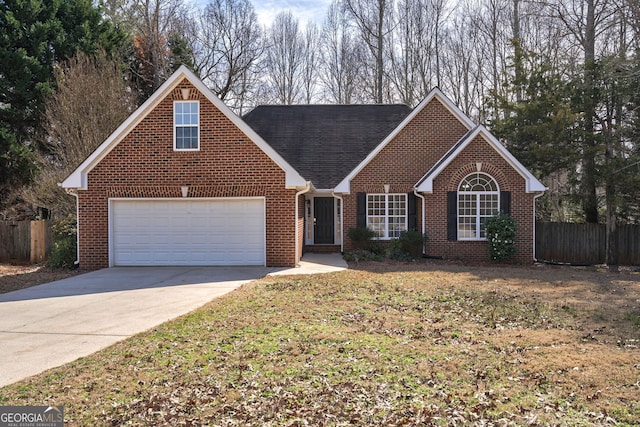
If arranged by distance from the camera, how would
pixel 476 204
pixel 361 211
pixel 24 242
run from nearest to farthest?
pixel 476 204
pixel 361 211
pixel 24 242

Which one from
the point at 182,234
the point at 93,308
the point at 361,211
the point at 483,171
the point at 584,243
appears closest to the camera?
the point at 93,308

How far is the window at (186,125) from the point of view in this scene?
1471 cm

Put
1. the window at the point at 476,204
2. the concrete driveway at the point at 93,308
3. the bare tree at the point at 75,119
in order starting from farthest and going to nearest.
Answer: the bare tree at the point at 75,119, the window at the point at 476,204, the concrete driveway at the point at 93,308

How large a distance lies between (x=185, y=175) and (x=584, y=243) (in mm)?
14862

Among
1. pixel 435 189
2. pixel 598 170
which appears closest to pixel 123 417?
pixel 435 189

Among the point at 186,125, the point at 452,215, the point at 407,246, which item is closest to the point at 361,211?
the point at 407,246

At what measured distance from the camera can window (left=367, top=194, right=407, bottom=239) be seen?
18.0 meters

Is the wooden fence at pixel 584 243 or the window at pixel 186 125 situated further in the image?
the wooden fence at pixel 584 243

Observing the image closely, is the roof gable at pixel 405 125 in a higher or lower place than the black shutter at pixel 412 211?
higher

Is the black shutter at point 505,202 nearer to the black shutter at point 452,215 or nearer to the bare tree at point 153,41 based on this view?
the black shutter at point 452,215

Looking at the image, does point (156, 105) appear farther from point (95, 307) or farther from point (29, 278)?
point (95, 307)

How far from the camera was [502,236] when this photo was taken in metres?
16.2

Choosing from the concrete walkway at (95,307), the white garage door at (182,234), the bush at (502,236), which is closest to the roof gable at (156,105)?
the white garage door at (182,234)

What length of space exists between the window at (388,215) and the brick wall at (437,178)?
35cm
